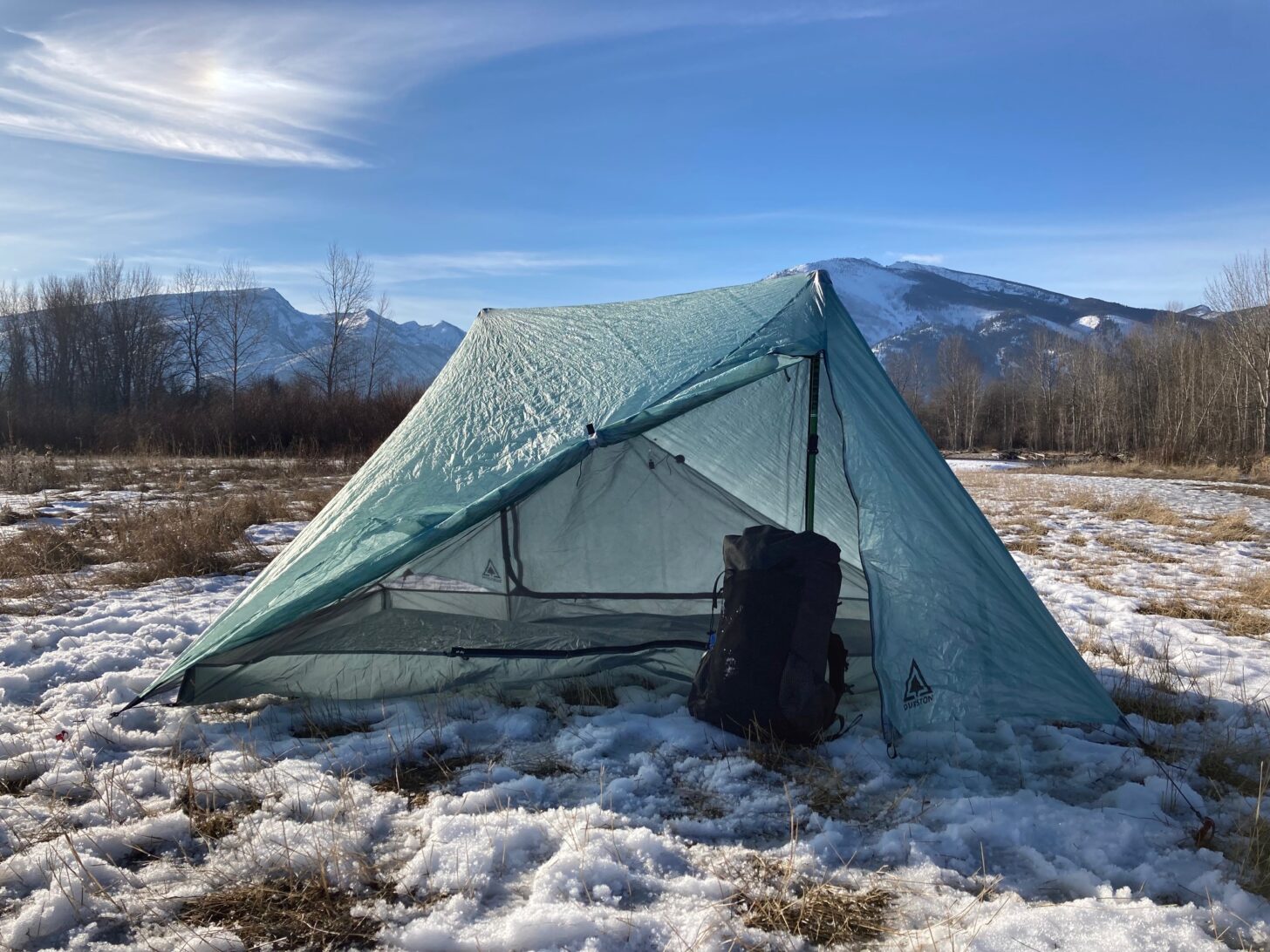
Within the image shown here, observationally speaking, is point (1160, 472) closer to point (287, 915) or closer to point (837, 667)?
point (837, 667)

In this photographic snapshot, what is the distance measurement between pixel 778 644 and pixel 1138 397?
52.1m

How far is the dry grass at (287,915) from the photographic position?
1872mm

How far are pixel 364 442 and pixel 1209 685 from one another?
22.0 metres

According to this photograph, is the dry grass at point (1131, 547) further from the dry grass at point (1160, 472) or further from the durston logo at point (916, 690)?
the dry grass at point (1160, 472)

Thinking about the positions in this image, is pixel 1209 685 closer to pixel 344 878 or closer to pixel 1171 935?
pixel 1171 935

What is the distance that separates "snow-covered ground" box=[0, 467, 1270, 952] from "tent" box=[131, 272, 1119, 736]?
248 mm

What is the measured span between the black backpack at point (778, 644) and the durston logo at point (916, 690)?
28cm

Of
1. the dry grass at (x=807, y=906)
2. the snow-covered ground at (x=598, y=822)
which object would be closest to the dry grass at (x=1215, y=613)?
the snow-covered ground at (x=598, y=822)

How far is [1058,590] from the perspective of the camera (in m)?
5.66

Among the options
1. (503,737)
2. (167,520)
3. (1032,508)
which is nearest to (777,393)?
(503,737)

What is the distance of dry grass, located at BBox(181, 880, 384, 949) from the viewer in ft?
6.14

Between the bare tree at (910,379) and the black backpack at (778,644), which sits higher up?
the bare tree at (910,379)

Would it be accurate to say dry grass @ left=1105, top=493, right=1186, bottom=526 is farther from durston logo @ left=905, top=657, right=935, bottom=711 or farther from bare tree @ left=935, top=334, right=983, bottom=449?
bare tree @ left=935, top=334, right=983, bottom=449

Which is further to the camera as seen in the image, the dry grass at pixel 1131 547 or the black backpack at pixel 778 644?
the dry grass at pixel 1131 547
